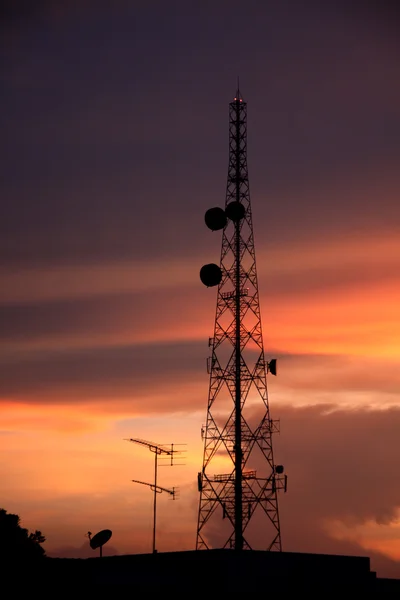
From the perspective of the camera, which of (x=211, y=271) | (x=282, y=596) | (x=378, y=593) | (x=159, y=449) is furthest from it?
(x=159, y=449)

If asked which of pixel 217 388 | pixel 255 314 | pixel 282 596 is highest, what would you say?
pixel 255 314

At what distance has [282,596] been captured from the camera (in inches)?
2879

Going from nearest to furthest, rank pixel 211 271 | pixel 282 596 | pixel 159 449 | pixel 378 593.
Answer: pixel 282 596
pixel 378 593
pixel 211 271
pixel 159 449

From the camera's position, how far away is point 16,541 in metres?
109

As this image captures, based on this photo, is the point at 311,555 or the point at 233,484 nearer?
the point at 311,555

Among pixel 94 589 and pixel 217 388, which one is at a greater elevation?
pixel 217 388

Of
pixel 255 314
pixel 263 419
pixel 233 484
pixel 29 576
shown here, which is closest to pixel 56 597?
pixel 29 576

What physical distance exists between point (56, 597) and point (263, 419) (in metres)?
22.7

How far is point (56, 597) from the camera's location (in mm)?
82750

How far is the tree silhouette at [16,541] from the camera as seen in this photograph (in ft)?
335

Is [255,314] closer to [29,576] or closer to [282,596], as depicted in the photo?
[282,596]

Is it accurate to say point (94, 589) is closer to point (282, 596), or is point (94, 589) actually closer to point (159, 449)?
point (282, 596)

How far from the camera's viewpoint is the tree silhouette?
335ft

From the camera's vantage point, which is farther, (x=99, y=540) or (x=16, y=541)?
(x=16, y=541)
